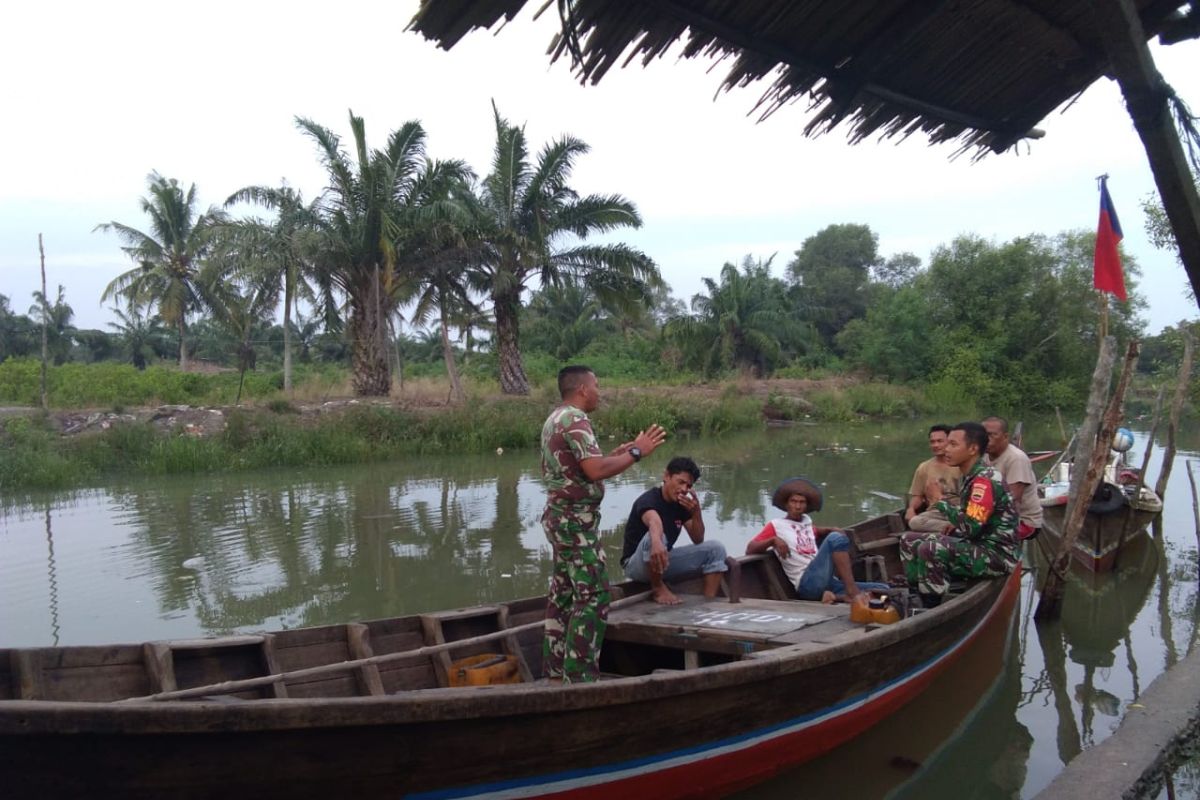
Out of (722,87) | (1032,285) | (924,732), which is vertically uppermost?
(1032,285)

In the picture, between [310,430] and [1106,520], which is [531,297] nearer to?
[310,430]

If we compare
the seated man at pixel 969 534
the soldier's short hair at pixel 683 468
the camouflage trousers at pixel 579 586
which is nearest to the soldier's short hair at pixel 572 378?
the camouflage trousers at pixel 579 586

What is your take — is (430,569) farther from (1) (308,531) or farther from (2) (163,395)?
(2) (163,395)

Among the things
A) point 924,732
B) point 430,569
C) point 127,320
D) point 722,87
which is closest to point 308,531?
point 430,569

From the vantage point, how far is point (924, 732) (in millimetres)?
5363

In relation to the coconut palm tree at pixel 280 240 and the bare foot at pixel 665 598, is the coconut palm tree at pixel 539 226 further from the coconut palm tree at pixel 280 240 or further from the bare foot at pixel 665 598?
the bare foot at pixel 665 598

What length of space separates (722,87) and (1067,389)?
31.6 metres

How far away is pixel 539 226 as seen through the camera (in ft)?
72.1

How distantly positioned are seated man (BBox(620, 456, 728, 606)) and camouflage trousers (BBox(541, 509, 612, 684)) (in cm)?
95

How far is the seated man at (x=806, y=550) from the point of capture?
579cm

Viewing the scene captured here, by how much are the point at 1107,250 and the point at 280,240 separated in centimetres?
1882

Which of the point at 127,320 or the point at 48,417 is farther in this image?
the point at 127,320

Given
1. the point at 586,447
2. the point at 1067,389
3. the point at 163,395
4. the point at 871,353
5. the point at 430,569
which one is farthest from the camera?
the point at 871,353

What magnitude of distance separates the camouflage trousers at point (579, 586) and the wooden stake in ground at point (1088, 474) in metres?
4.23
